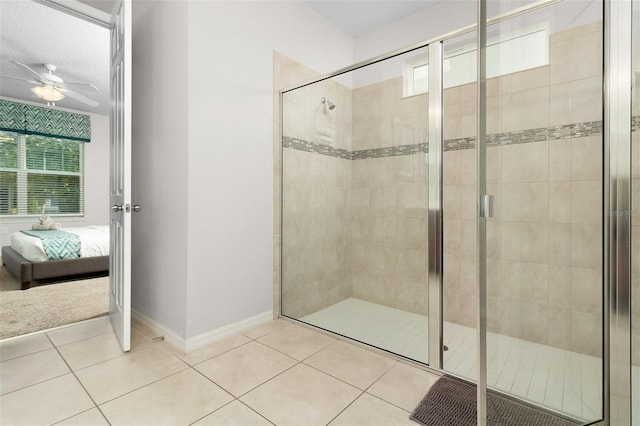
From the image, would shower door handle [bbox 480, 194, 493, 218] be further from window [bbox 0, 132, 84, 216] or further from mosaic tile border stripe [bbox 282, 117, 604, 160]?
window [bbox 0, 132, 84, 216]

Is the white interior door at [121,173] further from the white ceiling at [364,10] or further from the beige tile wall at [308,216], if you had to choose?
the white ceiling at [364,10]

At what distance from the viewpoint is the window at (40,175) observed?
5.38 m

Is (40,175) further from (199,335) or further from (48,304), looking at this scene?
(199,335)

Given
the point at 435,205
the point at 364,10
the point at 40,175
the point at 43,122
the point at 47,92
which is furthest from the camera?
the point at 40,175

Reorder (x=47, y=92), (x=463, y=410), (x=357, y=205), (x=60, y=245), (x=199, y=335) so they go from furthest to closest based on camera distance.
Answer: (x=47, y=92)
(x=60, y=245)
(x=357, y=205)
(x=199, y=335)
(x=463, y=410)

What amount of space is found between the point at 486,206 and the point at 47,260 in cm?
450

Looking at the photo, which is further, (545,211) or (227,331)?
(227,331)

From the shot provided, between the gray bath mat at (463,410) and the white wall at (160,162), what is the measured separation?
146 cm

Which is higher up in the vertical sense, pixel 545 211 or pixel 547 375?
pixel 545 211

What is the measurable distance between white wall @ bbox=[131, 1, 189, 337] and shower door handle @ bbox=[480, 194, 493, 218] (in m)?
1.68

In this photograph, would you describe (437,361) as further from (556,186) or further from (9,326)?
(9,326)

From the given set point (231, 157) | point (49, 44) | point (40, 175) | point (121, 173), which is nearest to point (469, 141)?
point (231, 157)

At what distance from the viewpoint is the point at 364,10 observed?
295 centimetres

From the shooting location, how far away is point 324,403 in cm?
146
